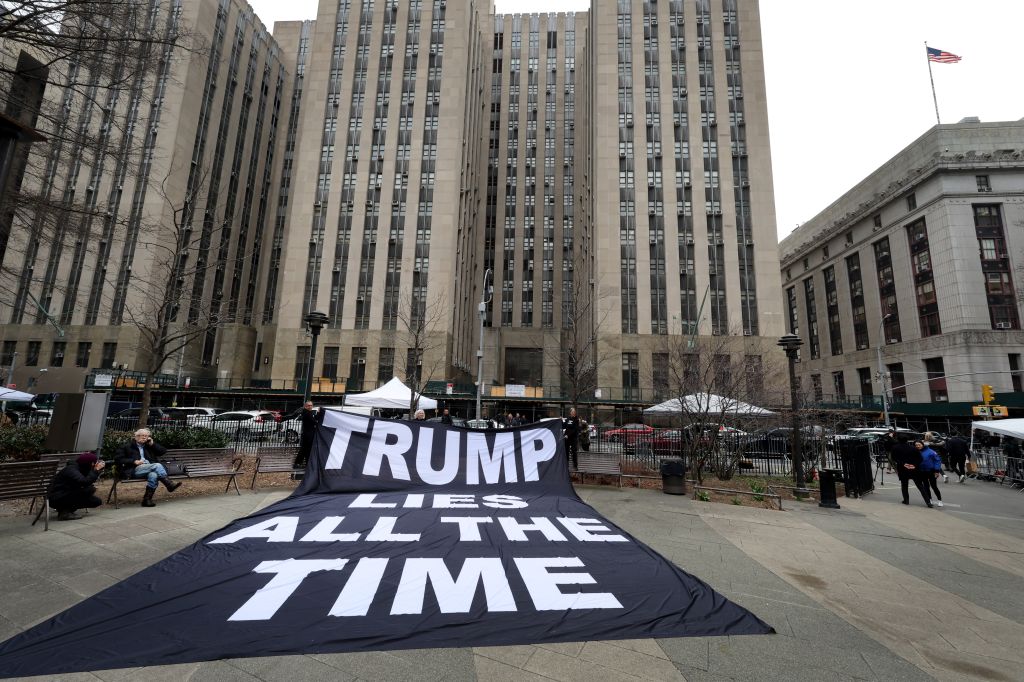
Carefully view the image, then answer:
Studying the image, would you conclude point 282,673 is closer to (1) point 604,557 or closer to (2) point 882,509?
(1) point 604,557

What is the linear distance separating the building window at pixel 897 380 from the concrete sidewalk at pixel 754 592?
58563 mm

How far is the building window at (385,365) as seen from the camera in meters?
47.0

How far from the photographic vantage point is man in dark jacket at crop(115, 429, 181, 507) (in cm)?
859

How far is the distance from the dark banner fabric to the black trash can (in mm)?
4536

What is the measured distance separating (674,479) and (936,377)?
59613 millimetres

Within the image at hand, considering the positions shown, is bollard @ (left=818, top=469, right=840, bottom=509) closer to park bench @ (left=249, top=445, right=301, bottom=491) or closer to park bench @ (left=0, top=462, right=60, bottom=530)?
park bench @ (left=249, top=445, right=301, bottom=491)

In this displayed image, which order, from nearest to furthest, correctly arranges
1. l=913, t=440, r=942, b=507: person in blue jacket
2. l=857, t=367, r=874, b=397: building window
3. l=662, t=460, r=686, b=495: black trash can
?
l=662, t=460, r=686, b=495: black trash can
l=913, t=440, r=942, b=507: person in blue jacket
l=857, t=367, r=874, b=397: building window

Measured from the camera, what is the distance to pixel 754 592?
5.26 meters

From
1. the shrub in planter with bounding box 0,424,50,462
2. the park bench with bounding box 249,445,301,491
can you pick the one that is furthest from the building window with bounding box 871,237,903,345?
the shrub in planter with bounding box 0,424,50,462

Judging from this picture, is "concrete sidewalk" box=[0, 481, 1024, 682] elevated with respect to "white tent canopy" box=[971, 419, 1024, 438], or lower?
lower

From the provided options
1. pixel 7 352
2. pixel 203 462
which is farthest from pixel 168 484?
pixel 7 352

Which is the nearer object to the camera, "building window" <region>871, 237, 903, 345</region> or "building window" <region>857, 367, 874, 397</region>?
"building window" <region>871, 237, 903, 345</region>

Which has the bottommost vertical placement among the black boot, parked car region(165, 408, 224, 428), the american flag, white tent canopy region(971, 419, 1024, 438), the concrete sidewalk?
the concrete sidewalk

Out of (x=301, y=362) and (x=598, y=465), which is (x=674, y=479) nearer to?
(x=598, y=465)
